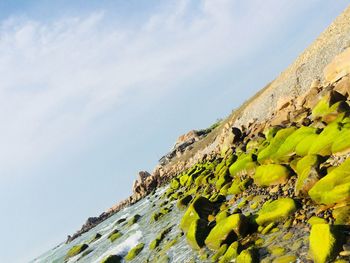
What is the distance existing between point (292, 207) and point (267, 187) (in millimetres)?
5771

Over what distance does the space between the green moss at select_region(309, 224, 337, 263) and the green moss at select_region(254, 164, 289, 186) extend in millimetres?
8307

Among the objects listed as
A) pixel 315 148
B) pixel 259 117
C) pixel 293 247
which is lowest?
pixel 293 247

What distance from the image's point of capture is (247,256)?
51.9 feet

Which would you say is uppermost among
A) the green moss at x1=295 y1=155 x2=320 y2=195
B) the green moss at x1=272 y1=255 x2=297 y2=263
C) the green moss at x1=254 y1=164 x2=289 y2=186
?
the green moss at x1=254 y1=164 x2=289 y2=186

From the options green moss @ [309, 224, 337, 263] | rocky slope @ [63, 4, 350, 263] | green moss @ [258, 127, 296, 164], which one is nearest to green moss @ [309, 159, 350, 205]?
rocky slope @ [63, 4, 350, 263]

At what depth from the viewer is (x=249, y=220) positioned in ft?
62.8

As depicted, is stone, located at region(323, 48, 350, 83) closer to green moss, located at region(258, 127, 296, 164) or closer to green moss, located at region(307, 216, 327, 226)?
green moss, located at region(258, 127, 296, 164)

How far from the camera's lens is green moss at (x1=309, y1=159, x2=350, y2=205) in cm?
1518

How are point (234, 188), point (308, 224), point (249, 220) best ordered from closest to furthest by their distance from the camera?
point (308, 224)
point (249, 220)
point (234, 188)

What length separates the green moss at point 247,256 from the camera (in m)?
15.5

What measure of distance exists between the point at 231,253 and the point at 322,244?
5016 millimetres

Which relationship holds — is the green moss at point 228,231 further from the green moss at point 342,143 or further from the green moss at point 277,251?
the green moss at point 342,143

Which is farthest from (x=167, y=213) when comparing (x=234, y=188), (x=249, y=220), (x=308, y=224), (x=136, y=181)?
(x=136, y=181)

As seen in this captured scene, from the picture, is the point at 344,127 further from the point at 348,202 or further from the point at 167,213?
the point at 167,213
